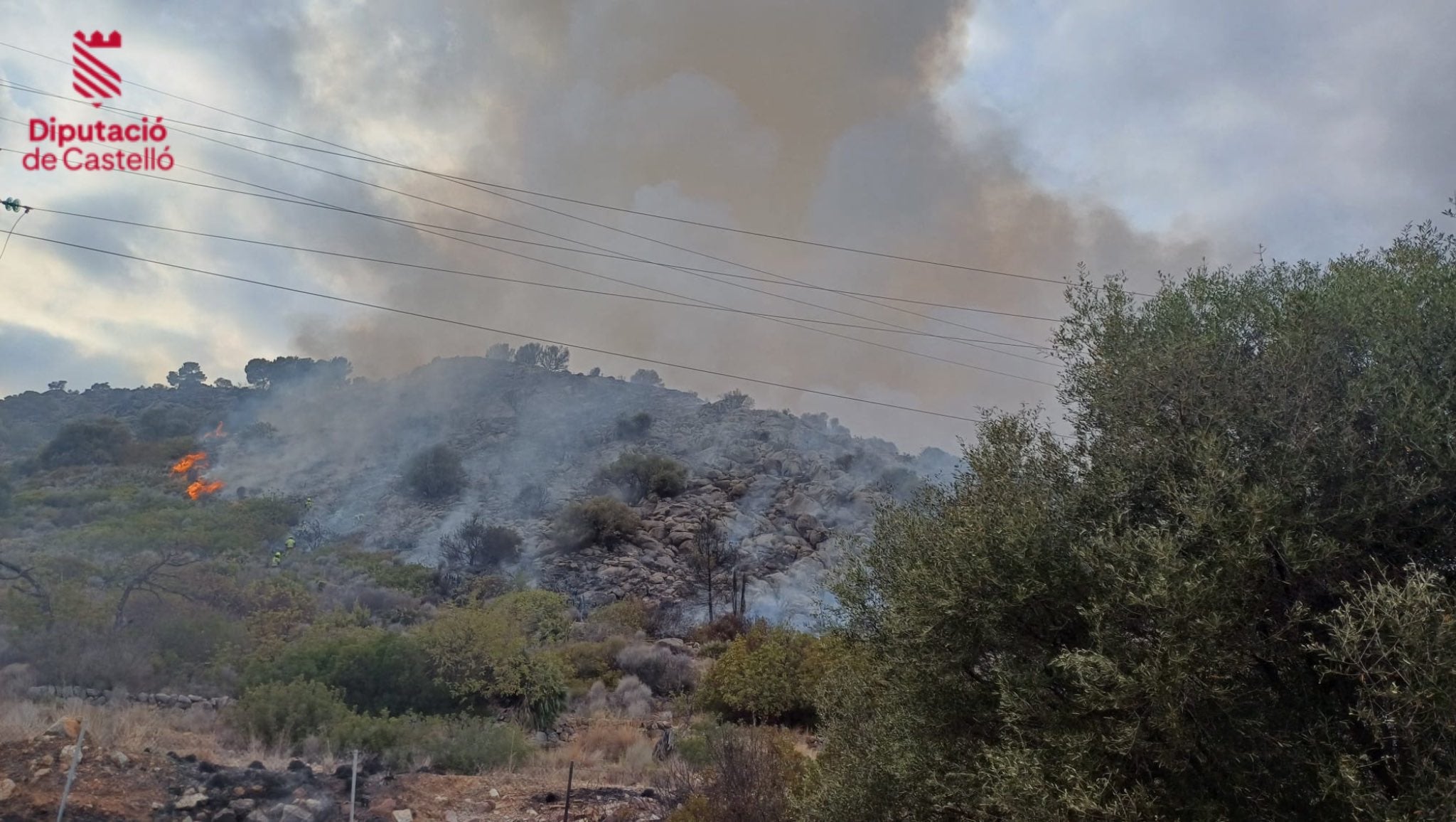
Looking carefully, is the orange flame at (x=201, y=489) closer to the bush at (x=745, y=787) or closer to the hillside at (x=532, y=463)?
the hillside at (x=532, y=463)

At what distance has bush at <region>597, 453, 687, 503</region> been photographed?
7588 cm

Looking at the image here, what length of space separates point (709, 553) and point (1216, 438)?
54172mm

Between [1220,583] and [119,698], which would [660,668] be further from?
[1220,583]

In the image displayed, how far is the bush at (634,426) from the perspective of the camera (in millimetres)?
97188

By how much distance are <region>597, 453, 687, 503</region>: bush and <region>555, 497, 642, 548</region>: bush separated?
30.6ft

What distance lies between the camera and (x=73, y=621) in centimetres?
2580

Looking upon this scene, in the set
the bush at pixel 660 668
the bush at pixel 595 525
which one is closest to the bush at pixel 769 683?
the bush at pixel 660 668

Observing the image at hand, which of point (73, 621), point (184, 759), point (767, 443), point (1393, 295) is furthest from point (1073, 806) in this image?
point (767, 443)

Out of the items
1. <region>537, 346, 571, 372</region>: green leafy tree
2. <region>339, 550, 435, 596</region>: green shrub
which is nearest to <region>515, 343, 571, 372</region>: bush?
<region>537, 346, 571, 372</region>: green leafy tree

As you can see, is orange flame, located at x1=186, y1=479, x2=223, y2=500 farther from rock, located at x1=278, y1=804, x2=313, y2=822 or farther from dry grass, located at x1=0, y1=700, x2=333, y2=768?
rock, located at x1=278, y1=804, x2=313, y2=822

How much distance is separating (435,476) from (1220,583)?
264 ft

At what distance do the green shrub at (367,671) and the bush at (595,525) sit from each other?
121ft

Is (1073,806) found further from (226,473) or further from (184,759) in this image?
(226,473)

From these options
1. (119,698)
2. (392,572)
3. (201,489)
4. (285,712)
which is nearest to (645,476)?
(392,572)
